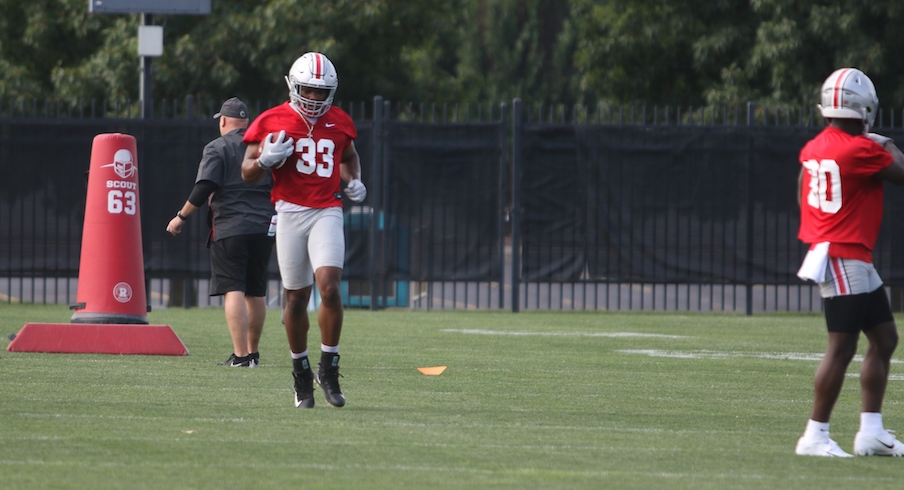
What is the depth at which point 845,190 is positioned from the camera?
6.06m

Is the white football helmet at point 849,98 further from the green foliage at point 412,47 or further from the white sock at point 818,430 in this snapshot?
the green foliage at point 412,47

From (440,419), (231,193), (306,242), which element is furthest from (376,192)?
(440,419)

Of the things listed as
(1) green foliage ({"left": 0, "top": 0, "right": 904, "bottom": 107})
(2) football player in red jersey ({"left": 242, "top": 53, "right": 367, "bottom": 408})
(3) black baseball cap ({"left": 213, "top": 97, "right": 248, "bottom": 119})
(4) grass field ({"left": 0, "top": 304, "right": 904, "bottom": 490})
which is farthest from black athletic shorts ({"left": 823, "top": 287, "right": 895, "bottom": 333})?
(1) green foliage ({"left": 0, "top": 0, "right": 904, "bottom": 107})

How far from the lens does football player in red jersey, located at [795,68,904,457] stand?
604 cm

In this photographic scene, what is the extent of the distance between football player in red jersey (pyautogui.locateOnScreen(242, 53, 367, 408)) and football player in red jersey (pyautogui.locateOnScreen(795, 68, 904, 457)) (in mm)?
2522

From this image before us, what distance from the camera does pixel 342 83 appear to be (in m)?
23.4

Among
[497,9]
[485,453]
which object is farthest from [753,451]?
[497,9]

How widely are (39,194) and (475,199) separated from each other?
485cm

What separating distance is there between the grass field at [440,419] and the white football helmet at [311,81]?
5.23ft

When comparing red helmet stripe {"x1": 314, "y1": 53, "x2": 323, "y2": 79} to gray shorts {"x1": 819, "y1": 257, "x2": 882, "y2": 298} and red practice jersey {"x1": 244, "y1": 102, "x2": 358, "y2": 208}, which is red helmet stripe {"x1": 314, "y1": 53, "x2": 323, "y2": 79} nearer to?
red practice jersey {"x1": 244, "y1": 102, "x2": 358, "y2": 208}

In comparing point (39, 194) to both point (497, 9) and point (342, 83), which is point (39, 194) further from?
point (497, 9)

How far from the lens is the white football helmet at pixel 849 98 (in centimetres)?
610

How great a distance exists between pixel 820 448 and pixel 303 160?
306 centimetres

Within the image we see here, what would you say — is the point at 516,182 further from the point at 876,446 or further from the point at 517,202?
the point at 876,446
